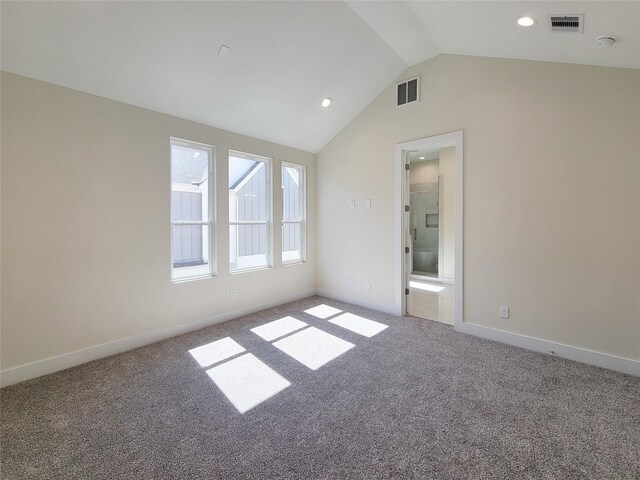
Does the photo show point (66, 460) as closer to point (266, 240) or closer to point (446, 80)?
point (266, 240)

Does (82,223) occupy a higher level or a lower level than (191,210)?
lower

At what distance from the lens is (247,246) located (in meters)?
4.27

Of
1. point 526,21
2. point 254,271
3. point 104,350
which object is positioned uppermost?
point 526,21

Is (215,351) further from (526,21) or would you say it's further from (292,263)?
(526,21)

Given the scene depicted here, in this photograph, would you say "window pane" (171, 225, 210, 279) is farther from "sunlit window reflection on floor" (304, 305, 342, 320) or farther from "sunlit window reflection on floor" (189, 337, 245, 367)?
"sunlit window reflection on floor" (304, 305, 342, 320)

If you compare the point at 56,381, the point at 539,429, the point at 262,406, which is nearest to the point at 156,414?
the point at 262,406

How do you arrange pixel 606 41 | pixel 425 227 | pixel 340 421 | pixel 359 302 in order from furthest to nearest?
pixel 425 227 < pixel 359 302 < pixel 606 41 < pixel 340 421

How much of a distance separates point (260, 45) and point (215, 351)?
10.1ft

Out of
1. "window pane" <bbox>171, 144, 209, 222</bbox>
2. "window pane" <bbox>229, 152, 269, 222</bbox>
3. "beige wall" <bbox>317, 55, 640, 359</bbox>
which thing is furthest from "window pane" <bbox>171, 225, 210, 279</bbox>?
"beige wall" <bbox>317, 55, 640, 359</bbox>

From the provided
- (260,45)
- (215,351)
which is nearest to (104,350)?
(215,351)

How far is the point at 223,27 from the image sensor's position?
2549mm

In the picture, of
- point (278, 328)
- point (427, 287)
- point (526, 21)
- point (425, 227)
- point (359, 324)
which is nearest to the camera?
point (526, 21)

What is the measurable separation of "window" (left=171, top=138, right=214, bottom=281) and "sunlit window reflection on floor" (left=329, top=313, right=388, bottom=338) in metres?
1.84

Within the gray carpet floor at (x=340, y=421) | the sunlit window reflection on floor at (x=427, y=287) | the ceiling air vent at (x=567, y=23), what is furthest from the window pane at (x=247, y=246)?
the ceiling air vent at (x=567, y=23)
